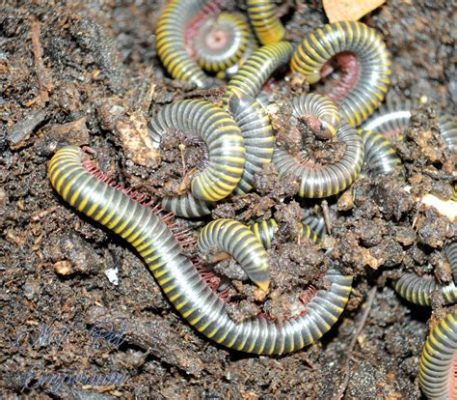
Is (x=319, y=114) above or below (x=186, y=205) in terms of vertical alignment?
above

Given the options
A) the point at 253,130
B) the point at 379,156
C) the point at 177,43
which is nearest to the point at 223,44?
the point at 177,43

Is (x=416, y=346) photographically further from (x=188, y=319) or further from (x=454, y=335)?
(x=188, y=319)

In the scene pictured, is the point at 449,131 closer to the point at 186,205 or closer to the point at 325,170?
the point at 325,170

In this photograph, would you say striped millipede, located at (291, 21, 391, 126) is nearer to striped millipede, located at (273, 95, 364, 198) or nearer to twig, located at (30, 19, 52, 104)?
striped millipede, located at (273, 95, 364, 198)

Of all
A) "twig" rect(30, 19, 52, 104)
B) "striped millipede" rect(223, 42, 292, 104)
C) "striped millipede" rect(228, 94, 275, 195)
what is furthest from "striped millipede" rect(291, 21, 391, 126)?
"twig" rect(30, 19, 52, 104)

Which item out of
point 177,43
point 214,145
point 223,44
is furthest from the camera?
point 223,44

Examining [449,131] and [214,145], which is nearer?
[214,145]
